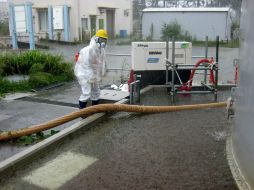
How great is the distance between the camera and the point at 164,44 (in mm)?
8758

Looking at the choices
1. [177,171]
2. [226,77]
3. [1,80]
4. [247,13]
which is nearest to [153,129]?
[177,171]

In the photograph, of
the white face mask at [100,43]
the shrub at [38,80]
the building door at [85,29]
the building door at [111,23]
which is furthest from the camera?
Answer: the building door at [111,23]

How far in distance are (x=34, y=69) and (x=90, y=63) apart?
4.08 meters

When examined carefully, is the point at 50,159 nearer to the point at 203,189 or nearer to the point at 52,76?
the point at 203,189

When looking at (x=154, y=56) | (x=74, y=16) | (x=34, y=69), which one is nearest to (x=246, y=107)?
(x=154, y=56)

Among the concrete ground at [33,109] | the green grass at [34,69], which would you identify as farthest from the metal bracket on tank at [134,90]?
the green grass at [34,69]

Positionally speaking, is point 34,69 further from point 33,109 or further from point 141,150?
point 141,150

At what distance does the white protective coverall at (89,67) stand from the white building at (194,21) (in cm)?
2161

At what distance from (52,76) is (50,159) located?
21.3 feet

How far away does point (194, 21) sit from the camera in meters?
28.6

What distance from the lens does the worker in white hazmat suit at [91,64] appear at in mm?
7145

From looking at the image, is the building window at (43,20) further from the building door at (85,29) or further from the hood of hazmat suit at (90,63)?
the hood of hazmat suit at (90,63)

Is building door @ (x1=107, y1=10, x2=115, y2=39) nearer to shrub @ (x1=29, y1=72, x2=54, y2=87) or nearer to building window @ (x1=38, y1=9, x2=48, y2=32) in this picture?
building window @ (x1=38, y1=9, x2=48, y2=32)

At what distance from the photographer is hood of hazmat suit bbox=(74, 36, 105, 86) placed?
715 cm
